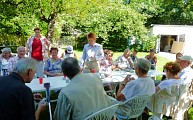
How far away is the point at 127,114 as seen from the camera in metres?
3.25

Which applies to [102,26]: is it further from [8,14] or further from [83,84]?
[83,84]

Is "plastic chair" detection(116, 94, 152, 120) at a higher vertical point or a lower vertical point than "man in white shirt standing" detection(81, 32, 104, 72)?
lower

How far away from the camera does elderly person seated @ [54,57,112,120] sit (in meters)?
2.34

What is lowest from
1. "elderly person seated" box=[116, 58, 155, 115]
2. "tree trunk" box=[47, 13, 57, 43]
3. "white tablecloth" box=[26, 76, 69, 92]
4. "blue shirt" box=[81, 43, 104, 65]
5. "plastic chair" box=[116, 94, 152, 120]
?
"plastic chair" box=[116, 94, 152, 120]

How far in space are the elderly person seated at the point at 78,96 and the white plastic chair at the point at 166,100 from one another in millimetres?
1139

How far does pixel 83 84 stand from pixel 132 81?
941mm

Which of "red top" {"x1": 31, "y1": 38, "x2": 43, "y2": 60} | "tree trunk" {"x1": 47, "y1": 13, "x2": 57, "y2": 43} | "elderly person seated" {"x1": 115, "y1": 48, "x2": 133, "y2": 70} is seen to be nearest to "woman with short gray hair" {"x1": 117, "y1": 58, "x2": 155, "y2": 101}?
"elderly person seated" {"x1": 115, "y1": 48, "x2": 133, "y2": 70}

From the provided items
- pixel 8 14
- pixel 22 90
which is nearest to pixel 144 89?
pixel 22 90

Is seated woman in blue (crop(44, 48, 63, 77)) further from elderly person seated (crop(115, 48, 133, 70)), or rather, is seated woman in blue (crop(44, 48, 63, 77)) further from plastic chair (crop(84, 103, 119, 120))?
plastic chair (crop(84, 103, 119, 120))

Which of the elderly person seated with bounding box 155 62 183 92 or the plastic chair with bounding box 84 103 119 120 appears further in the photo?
the elderly person seated with bounding box 155 62 183 92

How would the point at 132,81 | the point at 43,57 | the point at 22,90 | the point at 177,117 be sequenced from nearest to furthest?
1. the point at 22,90
2. the point at 132,81
3. the point at 177,117
4. the point at 43,57

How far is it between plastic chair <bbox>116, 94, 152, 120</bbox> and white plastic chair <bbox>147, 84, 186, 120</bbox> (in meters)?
0.30

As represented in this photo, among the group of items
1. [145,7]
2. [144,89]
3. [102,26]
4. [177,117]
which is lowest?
[177,117]

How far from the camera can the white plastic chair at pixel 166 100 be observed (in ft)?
11.1
